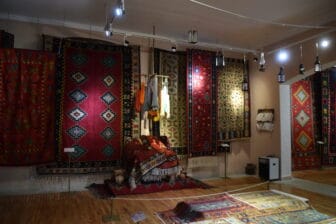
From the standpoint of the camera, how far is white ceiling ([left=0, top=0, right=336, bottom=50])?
4.04 m

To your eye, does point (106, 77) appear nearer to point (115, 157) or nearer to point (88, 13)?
point (88, 13)

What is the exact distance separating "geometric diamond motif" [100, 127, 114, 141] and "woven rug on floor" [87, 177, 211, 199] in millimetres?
783

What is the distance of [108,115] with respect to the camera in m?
4.98

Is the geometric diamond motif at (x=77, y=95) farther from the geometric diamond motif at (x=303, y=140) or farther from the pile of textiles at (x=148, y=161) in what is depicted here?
the geometric diamond motif at (x=303, y=140)

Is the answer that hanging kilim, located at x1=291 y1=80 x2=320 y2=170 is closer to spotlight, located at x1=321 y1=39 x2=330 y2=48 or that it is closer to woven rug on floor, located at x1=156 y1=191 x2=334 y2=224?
spotlight, located at x1=321 y1=39 x2=330 y2=48

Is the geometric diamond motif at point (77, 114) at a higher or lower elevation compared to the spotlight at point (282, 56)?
lower

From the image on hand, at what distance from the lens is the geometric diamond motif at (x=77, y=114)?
15.5ft

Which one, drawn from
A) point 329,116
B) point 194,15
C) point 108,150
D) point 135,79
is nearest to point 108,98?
point 135,79

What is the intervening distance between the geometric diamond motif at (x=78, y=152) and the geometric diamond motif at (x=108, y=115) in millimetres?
659

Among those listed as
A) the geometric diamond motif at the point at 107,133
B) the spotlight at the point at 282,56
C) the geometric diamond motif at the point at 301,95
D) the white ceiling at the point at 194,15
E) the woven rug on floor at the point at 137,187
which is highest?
the white ceiling at the point at 194,15

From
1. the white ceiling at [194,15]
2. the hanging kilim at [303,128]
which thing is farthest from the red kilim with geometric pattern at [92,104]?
the hanging kilim at [303,128]

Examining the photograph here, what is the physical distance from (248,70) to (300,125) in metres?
1.96

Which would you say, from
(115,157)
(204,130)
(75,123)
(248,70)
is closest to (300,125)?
(248,70)

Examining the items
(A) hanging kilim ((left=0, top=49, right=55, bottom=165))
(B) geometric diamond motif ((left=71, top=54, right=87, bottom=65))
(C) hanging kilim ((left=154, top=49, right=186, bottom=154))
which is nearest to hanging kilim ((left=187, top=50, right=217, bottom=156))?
(C) hanging kilim ((left=154, top=49, right=186, bottom=154))
